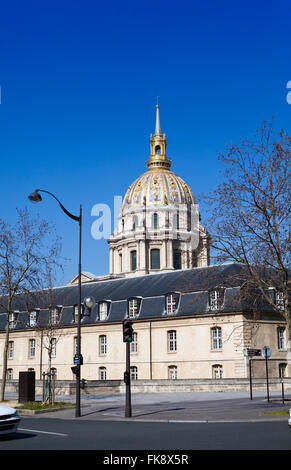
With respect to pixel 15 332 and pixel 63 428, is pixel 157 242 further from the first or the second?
pixel 63 428

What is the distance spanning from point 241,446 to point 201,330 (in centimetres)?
3872

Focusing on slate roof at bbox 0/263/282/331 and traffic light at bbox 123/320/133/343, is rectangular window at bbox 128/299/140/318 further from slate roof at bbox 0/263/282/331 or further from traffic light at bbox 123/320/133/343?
traffic light at bbox 123/320/133/343

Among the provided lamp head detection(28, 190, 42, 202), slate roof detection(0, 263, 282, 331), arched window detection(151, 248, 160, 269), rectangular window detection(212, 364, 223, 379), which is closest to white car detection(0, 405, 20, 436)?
lamp head detection(28, 190, 42, 202)

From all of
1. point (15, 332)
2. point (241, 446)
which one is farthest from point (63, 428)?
point (15, 332)

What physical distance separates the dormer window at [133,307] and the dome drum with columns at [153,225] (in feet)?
149

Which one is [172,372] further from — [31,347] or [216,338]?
[31,347]

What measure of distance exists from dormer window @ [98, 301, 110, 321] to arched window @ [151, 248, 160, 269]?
4767 centimetres

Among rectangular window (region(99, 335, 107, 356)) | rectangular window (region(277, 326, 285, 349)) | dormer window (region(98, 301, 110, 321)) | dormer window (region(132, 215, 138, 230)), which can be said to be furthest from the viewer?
dormer window (region(132, 215, 138, 230))

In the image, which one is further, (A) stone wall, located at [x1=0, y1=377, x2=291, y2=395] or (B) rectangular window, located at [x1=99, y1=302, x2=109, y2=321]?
(B) rectangular window, located at [x1=99, y1=302, x2=109, y2=321]

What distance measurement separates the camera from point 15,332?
64.4 meters

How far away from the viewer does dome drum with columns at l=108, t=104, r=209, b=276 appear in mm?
106000

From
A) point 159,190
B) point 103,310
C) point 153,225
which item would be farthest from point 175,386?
point 159,190

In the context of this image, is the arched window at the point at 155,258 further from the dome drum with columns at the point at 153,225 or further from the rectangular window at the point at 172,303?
the rectangular window at the point at 172,303
